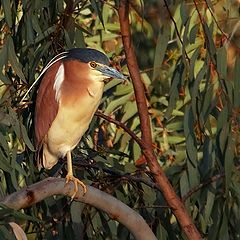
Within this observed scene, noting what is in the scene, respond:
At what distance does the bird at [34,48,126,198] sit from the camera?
91.7 inches

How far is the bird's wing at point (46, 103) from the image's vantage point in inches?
93.4

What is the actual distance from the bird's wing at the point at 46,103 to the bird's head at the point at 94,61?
0.07 m

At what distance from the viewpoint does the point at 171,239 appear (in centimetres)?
257

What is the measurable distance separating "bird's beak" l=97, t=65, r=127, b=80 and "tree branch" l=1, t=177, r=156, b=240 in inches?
11.0

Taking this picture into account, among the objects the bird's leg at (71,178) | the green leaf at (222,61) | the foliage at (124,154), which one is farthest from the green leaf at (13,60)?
the green leaf at (222,61)

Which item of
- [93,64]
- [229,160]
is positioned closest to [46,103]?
[93,64]

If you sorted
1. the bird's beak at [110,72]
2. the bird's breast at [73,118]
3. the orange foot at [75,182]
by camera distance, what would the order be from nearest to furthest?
the orange foot at [75,182] → the bird's beak at [110,72] → the bird's breast at [73,118]

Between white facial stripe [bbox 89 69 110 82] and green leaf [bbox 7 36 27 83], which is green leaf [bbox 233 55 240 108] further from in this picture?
green leaf [bbox 7 36 27 83]

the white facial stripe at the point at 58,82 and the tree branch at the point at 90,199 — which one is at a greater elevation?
the white facial stripe at the point at 58,82

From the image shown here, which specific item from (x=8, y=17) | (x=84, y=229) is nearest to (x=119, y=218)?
(x=84, y=229)

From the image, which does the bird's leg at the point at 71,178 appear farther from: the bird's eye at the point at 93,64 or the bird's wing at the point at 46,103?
the bird's eye at the point at 93,64

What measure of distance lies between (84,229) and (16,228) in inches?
27.4

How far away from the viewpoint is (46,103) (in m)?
2.39

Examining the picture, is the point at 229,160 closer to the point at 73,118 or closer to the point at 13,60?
the point at 73,118
